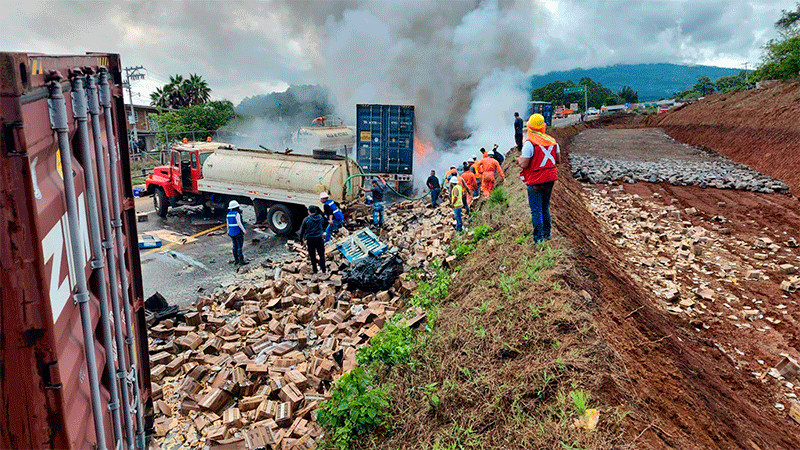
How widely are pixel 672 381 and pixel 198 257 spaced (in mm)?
A: 10264

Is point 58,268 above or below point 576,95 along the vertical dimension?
below

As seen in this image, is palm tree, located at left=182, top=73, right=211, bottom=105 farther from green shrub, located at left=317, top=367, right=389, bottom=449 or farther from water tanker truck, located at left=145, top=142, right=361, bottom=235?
green shrub, located at left=317, top=367, right=389, bottom=449

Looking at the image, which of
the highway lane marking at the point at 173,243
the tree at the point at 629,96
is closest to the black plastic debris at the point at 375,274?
the highway lane marking at the point at 173,243

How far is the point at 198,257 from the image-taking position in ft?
37.3

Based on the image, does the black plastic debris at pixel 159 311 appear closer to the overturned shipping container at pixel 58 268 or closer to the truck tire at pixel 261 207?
the overturned shipping container at pixel 58 268

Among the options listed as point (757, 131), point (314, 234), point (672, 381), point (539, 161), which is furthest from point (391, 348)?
point (757, 131)

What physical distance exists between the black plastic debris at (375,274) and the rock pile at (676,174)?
810 cm

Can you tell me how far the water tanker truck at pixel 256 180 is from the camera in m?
13.2

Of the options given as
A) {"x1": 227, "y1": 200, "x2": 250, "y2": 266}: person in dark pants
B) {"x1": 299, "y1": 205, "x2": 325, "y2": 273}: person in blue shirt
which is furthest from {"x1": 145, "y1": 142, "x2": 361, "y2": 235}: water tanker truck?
{"x1": 299, "y1": 205, "x2": 325, "y2": 273}: person in blue shirt

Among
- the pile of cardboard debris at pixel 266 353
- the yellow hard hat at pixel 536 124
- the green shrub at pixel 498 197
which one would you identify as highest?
the yellow hard hat at pixel 536 124

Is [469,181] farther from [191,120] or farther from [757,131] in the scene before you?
[191,120]

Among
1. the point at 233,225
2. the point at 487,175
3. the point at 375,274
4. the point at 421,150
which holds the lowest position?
the point at 375,274

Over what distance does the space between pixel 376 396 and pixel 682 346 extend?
10.8ft

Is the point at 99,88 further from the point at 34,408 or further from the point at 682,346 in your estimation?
the point at 682,346
